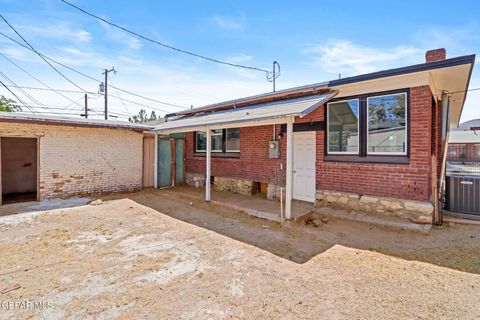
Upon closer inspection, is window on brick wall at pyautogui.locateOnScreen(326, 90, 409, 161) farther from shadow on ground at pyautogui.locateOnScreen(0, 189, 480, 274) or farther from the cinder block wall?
the cinder block wall

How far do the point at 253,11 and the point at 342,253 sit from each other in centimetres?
842

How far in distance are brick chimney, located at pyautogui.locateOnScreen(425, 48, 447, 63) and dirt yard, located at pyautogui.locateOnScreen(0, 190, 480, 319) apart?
422cm

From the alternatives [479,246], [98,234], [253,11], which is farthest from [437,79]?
[98,234]

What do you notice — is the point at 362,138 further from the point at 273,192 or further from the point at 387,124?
the point at 273,192

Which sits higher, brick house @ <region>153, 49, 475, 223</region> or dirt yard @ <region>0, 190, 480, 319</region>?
brick house @ <region>153, 49, 475, 223</region>

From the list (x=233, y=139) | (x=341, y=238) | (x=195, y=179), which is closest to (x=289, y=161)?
(x=341, y=238)

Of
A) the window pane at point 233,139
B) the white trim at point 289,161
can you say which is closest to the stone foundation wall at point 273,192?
the window pane at point 233,139

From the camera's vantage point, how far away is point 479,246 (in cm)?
436

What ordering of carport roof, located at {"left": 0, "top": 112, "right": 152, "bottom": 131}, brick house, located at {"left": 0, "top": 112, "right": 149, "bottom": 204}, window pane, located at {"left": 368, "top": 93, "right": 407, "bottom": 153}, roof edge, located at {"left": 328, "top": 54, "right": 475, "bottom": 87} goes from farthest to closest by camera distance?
brick house, located at {"left": 0, "top": 112, "right": 149, "bottom": 204}, carport roof, located at {"left": 0, "top": 112, "right": 152, "bottom": 131}, window pane, located at {"left": 368, "top": 93, "right": 407, "bottom": 153}, roof edge, located at {"left": 328, "top": 54, "right": 475, "bottom": 87}

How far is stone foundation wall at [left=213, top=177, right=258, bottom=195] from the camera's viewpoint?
9.18 m

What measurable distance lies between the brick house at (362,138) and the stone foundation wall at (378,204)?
0.07 feet

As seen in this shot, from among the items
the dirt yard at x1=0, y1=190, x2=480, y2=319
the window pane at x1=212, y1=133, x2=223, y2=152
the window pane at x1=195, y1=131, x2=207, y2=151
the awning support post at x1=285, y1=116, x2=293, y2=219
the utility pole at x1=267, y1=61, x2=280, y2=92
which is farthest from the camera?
the utility pole at x1=267, y1=61, x2=280, y2=92

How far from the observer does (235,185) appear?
962cm

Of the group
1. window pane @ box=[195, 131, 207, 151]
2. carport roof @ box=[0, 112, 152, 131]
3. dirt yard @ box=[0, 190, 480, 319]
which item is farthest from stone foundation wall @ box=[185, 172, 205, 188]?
dirt yard @ box=[0, 190, 480, 319]
